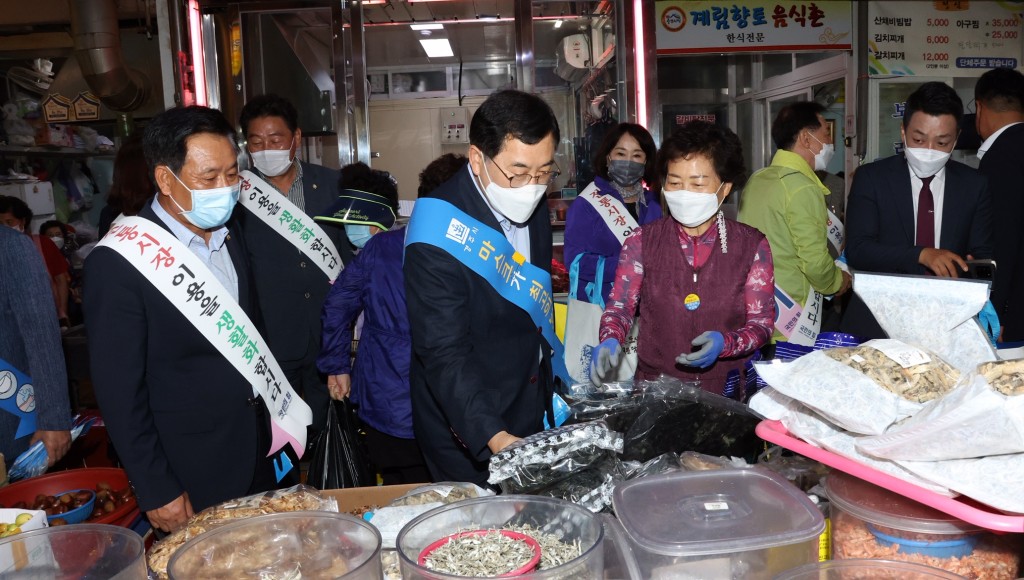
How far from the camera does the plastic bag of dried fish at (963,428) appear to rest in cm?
97

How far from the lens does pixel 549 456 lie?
56.8 inches

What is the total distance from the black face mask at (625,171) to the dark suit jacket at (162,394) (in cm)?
200

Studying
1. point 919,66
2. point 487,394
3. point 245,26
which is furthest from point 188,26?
point 919,66

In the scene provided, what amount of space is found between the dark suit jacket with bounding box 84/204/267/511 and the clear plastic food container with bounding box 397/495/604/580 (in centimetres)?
107

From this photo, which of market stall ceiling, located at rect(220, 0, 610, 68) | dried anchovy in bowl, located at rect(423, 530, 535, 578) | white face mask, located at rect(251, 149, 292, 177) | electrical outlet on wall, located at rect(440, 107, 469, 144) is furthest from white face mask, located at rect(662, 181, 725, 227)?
electrical outlet on wall, located at rect(440, 107, 469, 144)

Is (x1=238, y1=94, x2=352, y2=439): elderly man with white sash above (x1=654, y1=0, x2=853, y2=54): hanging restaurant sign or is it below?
below

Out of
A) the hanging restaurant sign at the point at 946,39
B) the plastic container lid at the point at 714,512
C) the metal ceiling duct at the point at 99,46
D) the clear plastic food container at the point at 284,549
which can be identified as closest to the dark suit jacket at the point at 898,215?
the plastic container lid at the point at 714,512

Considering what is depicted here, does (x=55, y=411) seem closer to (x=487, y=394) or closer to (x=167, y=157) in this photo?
(x=167, y=157)

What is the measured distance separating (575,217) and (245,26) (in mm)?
3459

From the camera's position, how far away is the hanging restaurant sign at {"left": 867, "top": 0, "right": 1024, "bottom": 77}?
20.9 feet

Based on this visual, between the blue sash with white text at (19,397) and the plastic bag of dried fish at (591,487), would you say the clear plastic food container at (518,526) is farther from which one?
the blue sash with white text at (19,397)

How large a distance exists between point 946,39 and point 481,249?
20.0 ft

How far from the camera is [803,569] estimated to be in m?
1.08

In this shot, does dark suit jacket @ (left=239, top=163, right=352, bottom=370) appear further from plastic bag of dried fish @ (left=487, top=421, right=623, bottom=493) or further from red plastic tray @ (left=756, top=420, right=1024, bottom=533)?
red plastic tray @ (left=756, top=420, right=1024, bottom=533)
